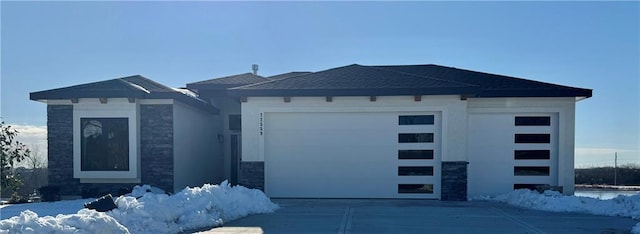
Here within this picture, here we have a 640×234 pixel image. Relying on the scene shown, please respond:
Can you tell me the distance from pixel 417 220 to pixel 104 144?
8.99 m

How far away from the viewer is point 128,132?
12.9 meters

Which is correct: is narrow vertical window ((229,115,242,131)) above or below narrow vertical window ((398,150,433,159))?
above

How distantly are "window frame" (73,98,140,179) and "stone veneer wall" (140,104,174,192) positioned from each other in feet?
0.62

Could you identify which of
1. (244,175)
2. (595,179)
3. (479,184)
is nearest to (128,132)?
(244,175)

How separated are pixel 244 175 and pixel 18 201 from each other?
6071mm

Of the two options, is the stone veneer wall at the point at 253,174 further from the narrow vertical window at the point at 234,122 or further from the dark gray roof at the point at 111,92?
the narrow vertical window at the point at 234,122

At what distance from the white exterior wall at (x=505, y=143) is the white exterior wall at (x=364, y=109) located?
1.20 meters

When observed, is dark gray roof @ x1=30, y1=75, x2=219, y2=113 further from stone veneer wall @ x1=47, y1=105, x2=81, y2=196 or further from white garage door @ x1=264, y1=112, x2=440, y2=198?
white garage door @ x1=264, y1=112, x2=440, y2=198

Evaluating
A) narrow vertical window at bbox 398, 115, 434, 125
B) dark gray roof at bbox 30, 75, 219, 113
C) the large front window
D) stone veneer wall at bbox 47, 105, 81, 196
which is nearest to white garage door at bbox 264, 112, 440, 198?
narrow vertical window at bbox 398, 115, 434, 125

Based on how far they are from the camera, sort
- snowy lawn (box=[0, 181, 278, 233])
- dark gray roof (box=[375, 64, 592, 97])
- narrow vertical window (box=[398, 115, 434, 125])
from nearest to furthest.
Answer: snowy lawn (box=[0, 181, 278, 233]) < narrow vertical window (box=[398, 115, 434, 125]) < dark gray roof (box=[375, 64, 592, 97])

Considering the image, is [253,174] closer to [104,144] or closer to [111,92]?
[104,144]

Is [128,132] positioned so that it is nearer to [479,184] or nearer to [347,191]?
[347,191]

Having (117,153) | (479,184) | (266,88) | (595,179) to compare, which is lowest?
(595,179)

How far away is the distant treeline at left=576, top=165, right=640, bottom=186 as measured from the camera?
23.8 m
